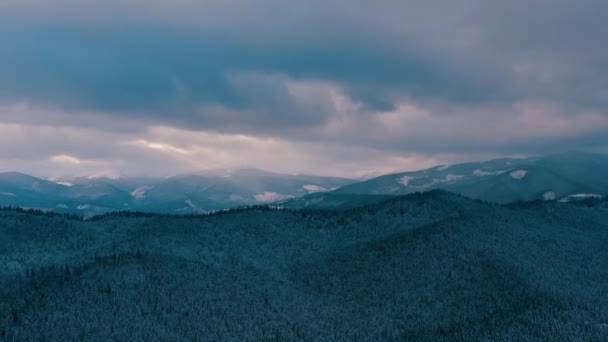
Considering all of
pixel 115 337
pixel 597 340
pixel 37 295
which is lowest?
pixel 597 340

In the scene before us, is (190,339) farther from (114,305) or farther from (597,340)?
(597,340)

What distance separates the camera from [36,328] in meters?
177

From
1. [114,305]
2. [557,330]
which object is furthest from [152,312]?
[557,330]

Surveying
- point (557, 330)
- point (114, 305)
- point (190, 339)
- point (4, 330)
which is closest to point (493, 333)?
point (557, 330)

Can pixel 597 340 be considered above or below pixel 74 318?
below

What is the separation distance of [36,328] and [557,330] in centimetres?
19502

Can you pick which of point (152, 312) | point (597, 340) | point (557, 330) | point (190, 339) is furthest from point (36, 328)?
point (597, 340)

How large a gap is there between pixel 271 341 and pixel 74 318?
250 ft

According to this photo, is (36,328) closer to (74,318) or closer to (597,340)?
(74,318)

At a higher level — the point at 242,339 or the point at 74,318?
the point at 74,318

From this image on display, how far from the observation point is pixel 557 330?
186375 mm

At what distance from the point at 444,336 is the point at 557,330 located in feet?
138

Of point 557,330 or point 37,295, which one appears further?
point 37,295

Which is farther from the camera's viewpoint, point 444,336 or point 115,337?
point 444,336
